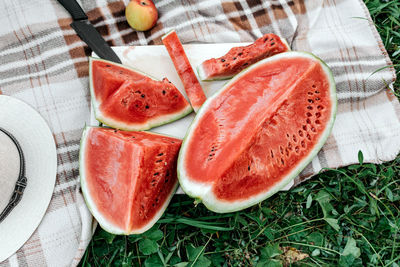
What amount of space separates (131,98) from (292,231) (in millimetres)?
987

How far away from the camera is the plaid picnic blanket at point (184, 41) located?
1689 mm

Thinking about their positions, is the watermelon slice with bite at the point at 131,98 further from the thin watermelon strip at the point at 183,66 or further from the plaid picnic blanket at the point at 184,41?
the plaid picnic blanket at the point at 184,41

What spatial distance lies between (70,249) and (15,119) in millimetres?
674

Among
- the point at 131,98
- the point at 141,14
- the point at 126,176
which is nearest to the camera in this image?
the point at 126,176

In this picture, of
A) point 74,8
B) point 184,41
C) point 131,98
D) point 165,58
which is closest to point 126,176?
point 131,98

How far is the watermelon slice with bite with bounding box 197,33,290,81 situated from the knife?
1.46 feet

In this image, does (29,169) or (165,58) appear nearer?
(29,169)

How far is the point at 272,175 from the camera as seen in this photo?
152 cm

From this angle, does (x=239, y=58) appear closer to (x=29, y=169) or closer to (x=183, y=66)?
(x=183, y=66)

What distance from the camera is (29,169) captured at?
5.21ft

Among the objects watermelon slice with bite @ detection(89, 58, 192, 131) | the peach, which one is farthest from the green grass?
the peach

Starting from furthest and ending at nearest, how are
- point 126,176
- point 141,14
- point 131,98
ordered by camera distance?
point 141,14, point 131,98, point 126,176

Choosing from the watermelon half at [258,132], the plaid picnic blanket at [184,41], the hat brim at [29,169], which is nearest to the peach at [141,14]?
the plaid picnic blanket at [184,41]

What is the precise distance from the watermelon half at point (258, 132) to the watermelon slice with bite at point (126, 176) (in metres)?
0.11
